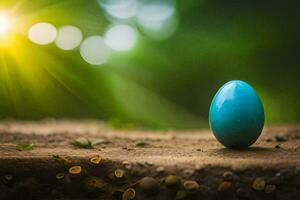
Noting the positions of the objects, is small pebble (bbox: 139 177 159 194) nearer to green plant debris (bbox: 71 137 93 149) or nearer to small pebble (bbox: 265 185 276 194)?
small pebble (bbox: 265 185 276 194)

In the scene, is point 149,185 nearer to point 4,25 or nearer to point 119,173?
point 119,173

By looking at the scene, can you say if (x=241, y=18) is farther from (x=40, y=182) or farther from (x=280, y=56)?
(x=40, y=182)

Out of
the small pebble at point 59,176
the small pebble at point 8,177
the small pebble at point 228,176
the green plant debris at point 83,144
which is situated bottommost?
the small pebble at point 8,177

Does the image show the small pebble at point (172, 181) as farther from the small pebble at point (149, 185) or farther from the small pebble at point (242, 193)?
the small pebble at point (242, 193)

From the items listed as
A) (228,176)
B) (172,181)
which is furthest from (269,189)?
(172,181)

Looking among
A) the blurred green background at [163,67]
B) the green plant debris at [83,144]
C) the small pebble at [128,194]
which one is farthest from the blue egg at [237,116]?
the blurred green background at [163,67]
